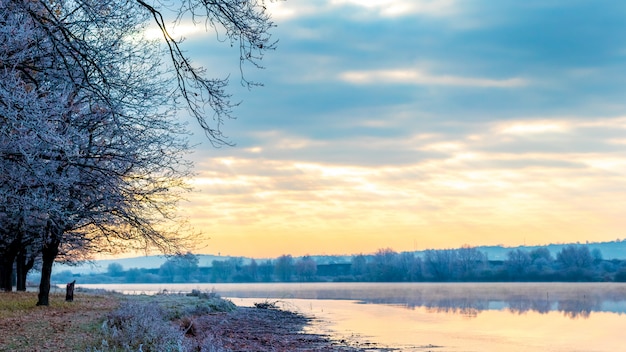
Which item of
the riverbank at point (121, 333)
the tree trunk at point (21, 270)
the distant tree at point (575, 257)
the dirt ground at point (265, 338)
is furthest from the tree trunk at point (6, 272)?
the distant tree at point (575, 257)

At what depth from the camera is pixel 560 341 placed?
1136 inches

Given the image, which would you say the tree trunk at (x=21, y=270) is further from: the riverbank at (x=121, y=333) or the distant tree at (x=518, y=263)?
the distant tree at (x=518, y=263)

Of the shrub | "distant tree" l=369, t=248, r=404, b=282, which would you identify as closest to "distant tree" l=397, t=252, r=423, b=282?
"distant tree" l=369, t=248, r=404, b=282

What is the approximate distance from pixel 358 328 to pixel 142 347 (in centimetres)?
2092

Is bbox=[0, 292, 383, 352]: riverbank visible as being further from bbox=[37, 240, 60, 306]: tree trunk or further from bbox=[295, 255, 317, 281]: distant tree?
bbox=[295, 255, 317, 281]: distant tree

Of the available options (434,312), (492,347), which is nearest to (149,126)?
(492,347)

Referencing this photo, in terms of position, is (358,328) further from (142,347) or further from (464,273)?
(464,273)

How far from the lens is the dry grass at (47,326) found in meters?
15.4

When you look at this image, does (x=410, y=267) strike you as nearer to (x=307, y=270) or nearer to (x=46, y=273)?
(x=307, y=270)

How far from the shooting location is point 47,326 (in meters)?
18.6

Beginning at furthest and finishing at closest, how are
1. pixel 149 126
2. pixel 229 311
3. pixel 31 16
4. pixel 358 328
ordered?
pixel 229 311, pixel 358 328, pixel 149 126, pixel 31 16

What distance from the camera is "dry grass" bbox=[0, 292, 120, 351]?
15414 mm

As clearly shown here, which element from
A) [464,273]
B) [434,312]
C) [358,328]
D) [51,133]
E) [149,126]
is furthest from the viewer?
[464,273]


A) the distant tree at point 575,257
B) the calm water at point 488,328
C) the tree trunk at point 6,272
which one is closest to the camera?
the calm water at point 488,328
